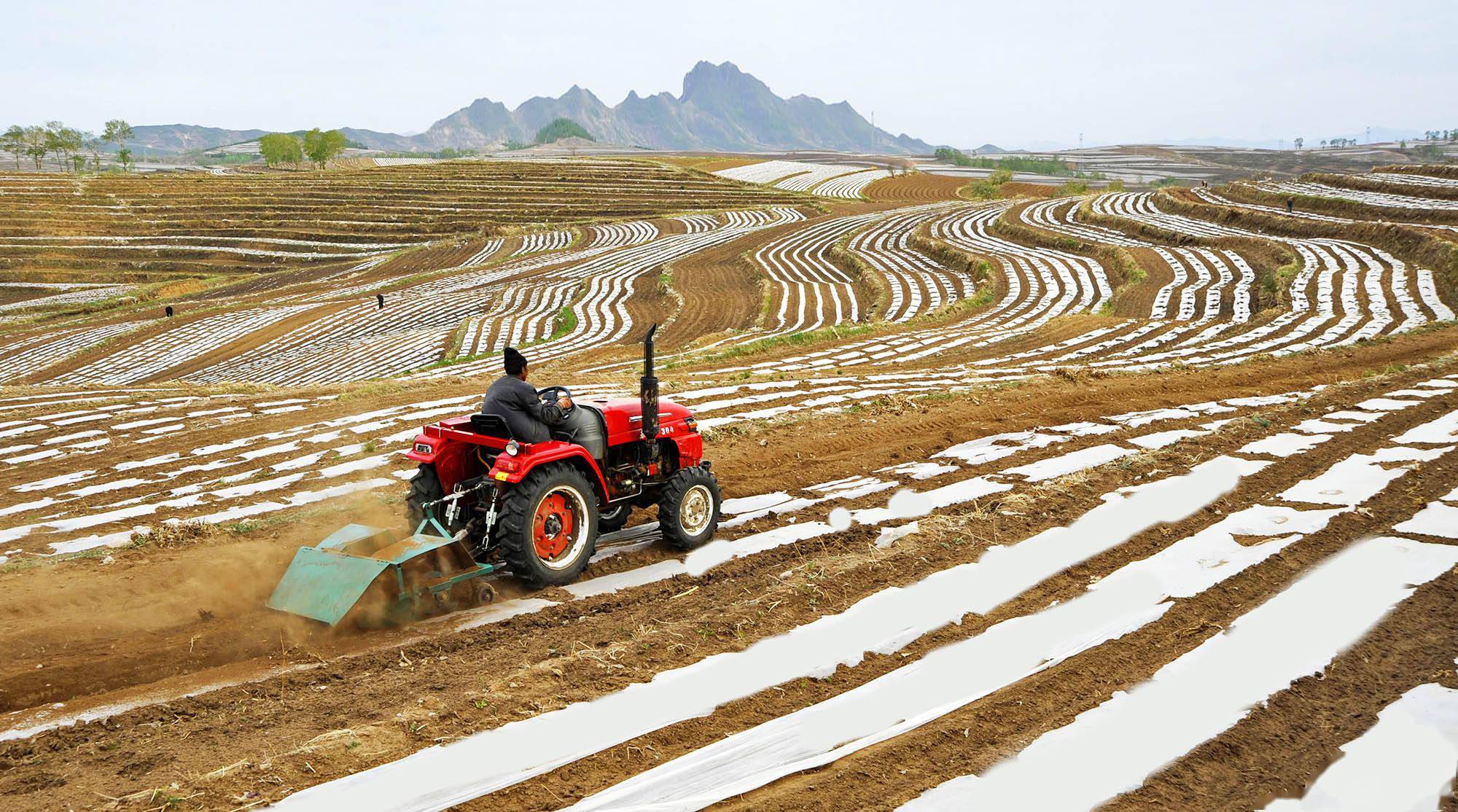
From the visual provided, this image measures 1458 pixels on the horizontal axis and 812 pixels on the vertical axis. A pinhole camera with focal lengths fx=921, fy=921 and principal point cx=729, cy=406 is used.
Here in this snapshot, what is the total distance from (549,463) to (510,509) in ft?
1.43

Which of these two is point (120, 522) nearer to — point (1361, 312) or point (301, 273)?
point (1361, 312)

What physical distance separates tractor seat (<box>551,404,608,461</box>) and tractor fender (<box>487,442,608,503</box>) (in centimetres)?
13

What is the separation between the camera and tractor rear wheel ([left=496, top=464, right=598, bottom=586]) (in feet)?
19.7

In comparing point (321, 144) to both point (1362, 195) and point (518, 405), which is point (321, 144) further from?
point (518, 405)

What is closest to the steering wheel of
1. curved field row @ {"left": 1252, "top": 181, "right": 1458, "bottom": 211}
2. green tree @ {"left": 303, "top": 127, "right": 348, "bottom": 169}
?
curved field row @ {"left": 1252, "top": 181, "right": 1458, "bottom": 211}

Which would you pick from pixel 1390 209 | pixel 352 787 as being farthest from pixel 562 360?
pixel 1390 209

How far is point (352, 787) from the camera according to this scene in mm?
3990

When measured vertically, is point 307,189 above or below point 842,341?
above

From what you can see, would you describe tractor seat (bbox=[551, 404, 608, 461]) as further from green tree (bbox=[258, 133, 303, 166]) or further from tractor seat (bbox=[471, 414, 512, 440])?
green tree (bbox=[258, 133, 303, 166])

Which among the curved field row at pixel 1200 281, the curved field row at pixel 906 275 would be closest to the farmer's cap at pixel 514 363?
the curved field row at pixel 906 275

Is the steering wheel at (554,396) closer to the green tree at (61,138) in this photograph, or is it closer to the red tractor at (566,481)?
the red tractor at (566,481)

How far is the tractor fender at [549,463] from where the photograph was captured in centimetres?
600

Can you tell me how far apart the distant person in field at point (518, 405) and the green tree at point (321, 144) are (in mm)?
106672

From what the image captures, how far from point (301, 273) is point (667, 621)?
5102 cm
